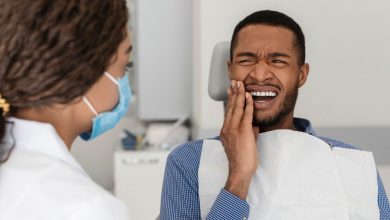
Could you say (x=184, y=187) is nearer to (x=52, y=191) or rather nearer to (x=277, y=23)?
(x=277, y=23)

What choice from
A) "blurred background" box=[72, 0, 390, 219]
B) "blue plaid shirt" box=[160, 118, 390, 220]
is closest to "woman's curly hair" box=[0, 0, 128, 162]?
"blue plaid shirt" box=[160, 118, 390, 220]

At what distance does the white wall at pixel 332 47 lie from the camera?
3.13 meters

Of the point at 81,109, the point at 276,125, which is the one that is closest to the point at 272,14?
the point at 276,125

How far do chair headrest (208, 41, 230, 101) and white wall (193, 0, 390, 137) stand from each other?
1.20 metres

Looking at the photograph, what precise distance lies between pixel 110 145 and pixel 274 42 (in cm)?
249

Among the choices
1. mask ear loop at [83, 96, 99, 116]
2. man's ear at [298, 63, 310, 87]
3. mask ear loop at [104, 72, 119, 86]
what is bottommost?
man's ear at [298, 63, 310, 87]

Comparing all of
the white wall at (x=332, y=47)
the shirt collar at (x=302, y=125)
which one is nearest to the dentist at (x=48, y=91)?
the shirt collar at (x=302, y=125)

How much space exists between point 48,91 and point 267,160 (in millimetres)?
873

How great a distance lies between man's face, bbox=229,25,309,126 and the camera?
5.57 feet

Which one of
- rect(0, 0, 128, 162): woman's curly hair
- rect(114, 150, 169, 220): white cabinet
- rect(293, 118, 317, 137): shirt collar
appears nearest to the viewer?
rect(0, 0, 128, 162): woman's curly hair

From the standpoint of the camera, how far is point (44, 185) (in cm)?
90

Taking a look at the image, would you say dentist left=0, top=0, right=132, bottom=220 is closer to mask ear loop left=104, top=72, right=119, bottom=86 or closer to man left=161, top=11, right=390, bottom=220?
mask ear loop left=104, top=72, right=119, bottom=86

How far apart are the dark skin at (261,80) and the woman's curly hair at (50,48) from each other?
0.72m

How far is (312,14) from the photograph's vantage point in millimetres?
3125
